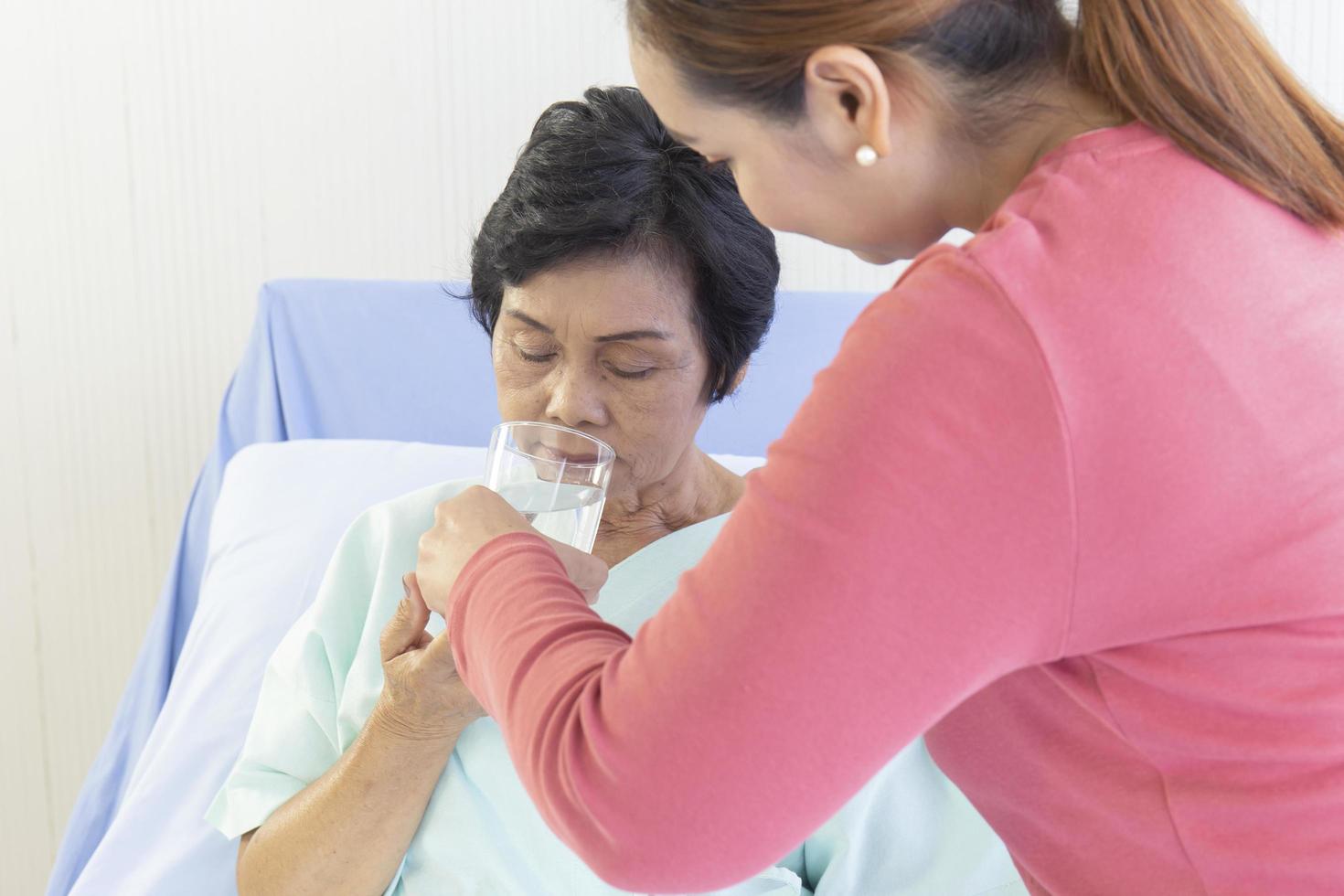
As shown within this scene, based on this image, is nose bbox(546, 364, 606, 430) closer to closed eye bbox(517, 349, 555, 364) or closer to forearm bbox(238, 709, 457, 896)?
closed eye bbox(517, 349, 555, 364)

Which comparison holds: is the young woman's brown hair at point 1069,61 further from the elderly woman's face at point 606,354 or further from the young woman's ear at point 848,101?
the elderly woman's face at point 606,354

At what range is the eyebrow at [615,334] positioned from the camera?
1190 mm

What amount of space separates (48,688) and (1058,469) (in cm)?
210

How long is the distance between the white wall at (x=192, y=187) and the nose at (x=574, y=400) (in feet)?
2.90

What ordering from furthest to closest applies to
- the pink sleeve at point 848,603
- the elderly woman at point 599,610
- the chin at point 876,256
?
1. the elderly woman at point 599,610
2. the chin at point 876,256
3. the pink sleeve at point 848,603

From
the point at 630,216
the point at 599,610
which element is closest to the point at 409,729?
the point at 599,610

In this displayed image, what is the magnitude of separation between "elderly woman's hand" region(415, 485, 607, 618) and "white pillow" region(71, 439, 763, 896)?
74 cm

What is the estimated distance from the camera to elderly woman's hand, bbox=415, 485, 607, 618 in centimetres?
A: 75

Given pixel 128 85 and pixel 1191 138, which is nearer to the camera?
pixel 1191 138

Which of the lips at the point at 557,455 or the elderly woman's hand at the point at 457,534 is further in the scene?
the lips at the point at 557,455

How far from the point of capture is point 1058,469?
54 centimetres

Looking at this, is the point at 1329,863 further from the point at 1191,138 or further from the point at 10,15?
the point at 10,15

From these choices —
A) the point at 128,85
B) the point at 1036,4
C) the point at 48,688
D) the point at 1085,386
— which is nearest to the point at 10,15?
the point at 128,85

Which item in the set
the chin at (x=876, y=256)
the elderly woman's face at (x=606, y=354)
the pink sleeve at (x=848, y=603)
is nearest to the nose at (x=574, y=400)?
the elderly woman's face at (x=606, y=354)
